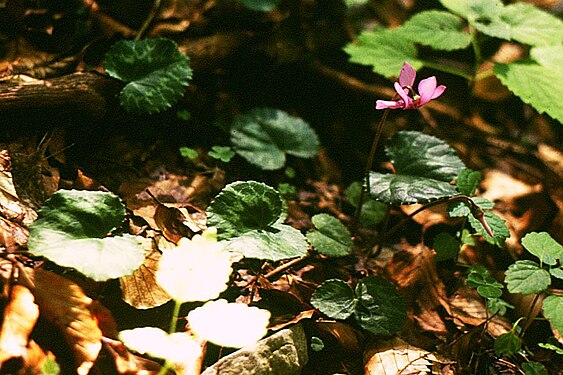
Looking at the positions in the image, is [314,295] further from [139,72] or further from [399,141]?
[139,72]

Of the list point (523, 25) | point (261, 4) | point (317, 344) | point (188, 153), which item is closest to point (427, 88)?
point (317, 344)

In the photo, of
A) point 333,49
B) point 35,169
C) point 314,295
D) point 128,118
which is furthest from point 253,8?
point 314,295

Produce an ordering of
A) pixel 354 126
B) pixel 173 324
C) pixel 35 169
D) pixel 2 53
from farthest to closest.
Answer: pixel 354 126 < pixel 2 53 < pixel 35 169 < pixel 173 324

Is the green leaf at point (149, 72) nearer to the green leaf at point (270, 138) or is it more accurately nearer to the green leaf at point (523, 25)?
the green leaf at point (270, 138)

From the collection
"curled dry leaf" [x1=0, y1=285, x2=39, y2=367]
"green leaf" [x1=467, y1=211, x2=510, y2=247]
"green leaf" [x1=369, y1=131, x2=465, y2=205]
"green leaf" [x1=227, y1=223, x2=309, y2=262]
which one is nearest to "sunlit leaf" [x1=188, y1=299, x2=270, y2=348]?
"green leaf" [x1=227, y1=223, x2=309, y2=262]

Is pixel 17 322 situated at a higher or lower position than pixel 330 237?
higher

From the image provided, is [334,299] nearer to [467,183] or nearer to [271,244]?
[271,244]
